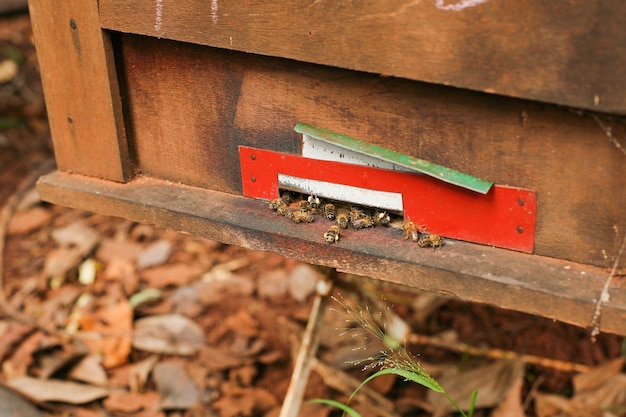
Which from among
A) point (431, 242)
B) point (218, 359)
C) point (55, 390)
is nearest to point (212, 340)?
point (218, 359)

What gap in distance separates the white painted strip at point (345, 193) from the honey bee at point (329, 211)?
0.02m

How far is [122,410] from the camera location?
2564 millimetres

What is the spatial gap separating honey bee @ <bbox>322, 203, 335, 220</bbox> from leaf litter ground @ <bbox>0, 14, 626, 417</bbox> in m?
0.89

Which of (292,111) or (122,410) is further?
(122,410)

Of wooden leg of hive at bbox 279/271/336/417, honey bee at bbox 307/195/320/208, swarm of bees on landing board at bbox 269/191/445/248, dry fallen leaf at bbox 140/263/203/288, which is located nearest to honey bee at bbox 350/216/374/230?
swarm of bees on landing board at bbox 269/191/445/248

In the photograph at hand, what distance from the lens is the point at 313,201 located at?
5.79ft

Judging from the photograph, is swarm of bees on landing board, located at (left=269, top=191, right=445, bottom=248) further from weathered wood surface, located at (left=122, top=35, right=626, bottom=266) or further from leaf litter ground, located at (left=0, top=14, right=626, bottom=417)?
leaf litter ground, located at (left=0, top=14, right=626, bottom=417)

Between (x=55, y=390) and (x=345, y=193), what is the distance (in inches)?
55.4

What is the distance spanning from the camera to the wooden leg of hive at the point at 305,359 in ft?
7.13

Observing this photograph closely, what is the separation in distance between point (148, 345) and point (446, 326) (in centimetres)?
111

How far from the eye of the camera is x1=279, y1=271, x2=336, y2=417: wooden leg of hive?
217 cm

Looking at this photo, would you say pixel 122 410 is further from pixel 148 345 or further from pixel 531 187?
pixel 531 187

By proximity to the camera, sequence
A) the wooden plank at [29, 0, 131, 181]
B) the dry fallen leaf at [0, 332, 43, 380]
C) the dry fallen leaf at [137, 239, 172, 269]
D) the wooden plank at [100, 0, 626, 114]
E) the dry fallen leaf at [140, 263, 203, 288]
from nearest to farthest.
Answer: the wooden plank at [100, 0, 626, 114]
the wooden plank at [29, 0, 131, 181]
the dry fallen leaf at [0, 332, 43, 380]
the dry fallen leaf at [140, 263, 203, 288]
the dry fallen leaf at [137, 239, 172, 269]

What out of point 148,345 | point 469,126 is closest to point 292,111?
point 469,126
